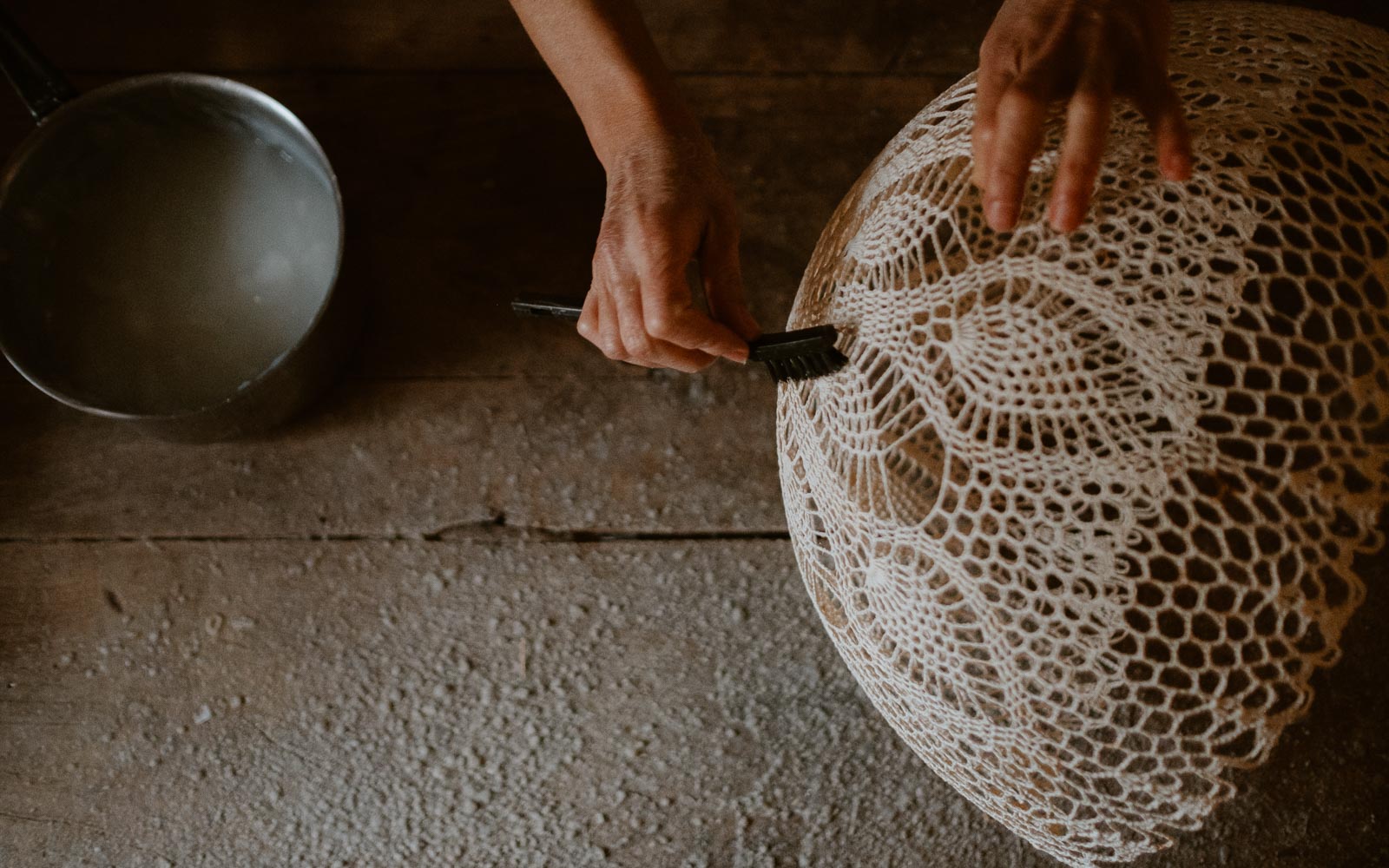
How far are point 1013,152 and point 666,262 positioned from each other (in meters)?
0.20

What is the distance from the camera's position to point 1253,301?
0.46 metres

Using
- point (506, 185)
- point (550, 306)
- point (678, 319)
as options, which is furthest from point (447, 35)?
point (678, 319)

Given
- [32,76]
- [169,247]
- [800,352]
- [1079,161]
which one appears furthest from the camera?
[169,247]

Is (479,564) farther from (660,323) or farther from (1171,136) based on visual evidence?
(1171,136)

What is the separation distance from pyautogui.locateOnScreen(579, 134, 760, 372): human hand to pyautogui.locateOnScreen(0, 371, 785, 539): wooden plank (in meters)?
0.26

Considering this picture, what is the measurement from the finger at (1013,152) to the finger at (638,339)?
8.1 inches

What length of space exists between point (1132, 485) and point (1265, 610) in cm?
18

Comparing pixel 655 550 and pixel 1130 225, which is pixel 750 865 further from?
pixel 1130 225

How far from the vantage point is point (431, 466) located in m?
0.84

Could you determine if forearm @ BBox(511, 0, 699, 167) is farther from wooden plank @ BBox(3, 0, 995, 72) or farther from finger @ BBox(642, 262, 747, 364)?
wooden plank @ BBox(3, 0, 995, 72)

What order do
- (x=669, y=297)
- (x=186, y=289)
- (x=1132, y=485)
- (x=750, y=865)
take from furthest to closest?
1. (x=186, y=289)
2. (x=750, y=865)
3. (x=669, y=297)
4. (x=1132, y=485)

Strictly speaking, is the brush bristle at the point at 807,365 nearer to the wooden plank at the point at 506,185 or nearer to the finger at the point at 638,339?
the finger at the point at 638,339

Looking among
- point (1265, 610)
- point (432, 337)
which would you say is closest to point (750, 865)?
point (1265, 610)

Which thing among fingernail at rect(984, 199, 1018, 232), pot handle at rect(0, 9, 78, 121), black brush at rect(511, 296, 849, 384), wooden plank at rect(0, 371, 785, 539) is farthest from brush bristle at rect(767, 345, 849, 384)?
pot handle at rect(0, 9, 78, 121)
